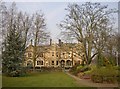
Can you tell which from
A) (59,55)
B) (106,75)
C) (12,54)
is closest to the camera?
(106,75)

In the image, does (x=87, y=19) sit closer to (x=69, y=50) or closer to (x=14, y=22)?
(x=69, y=50)

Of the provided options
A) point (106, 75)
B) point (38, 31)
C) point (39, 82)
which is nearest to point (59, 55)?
point (38, 31)

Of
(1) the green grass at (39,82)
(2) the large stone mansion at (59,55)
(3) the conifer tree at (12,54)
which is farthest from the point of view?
(2) the large stone mansion at (59,55)

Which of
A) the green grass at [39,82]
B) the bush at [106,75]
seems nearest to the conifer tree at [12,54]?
the green grass at [39,82]

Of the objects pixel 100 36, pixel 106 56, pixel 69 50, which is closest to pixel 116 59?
pixel 106 56

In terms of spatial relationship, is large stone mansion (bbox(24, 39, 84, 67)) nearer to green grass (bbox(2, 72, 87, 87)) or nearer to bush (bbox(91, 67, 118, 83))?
green grass (bbox(2, 72, 87, 87))

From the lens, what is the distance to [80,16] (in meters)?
26.5

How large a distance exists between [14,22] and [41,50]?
696cm

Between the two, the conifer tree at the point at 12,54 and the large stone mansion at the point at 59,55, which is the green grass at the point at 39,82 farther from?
the large stone mansion at the point at 59,55

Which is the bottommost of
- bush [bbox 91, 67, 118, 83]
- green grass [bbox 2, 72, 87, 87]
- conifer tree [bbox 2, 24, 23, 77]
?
green grass [bbox 2, 72, 87, 87]

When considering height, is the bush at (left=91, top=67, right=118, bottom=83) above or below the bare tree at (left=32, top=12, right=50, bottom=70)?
below

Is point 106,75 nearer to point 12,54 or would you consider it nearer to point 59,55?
point 12,54

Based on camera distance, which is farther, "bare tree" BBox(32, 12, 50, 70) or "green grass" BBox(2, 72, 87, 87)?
"bare tree" BBox(32, 12, 50, 70)

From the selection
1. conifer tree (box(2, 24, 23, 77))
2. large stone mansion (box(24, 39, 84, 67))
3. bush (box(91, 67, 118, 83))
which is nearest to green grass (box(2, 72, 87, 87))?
bush (box(91, 67, 118, 83))
